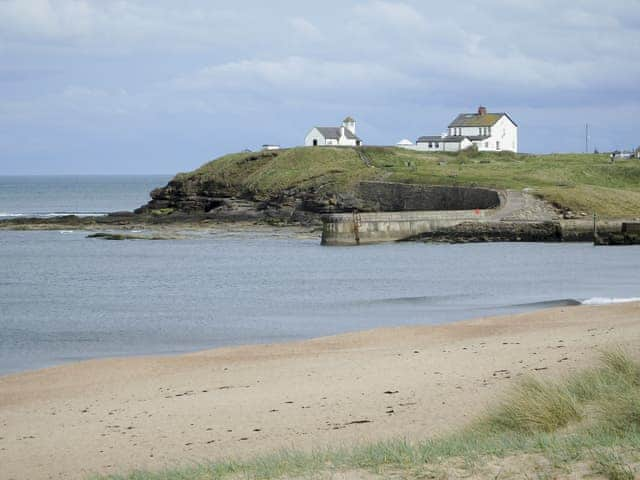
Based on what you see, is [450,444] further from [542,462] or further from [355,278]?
[355,278]

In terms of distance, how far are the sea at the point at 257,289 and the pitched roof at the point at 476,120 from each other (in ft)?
160

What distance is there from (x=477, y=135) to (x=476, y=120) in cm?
193

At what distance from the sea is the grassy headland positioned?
1611 cm

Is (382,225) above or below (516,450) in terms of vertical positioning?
above

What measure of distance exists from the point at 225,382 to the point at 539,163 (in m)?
70.4

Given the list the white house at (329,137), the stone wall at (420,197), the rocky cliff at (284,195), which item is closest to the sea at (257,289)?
the stone wall at (420,197)

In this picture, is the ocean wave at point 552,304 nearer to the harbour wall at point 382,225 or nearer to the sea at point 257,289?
the sea at point 257,289

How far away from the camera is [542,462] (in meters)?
7.70

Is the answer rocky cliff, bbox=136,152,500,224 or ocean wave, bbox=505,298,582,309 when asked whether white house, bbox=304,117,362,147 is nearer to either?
rocky cliff, bbox=136,152,500,224

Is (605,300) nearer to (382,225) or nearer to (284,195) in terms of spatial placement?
(382,225)

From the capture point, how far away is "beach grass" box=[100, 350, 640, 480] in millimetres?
7594

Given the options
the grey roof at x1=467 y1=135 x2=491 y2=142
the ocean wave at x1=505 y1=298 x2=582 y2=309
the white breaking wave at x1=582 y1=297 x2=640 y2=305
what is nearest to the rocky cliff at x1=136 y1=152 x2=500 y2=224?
the grey roof at x1=467 y1=135 x2=491 y2=142

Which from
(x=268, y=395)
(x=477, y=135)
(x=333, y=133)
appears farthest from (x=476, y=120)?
(x=268, y=395)

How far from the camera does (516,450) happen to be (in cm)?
809
